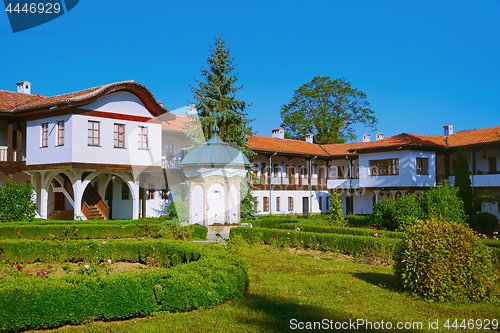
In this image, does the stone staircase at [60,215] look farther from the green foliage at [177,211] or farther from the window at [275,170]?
the window at [275,170]

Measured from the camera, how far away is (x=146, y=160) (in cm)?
2303

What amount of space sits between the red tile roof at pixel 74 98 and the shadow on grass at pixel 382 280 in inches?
630

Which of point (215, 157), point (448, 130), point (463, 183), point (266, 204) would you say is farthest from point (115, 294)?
point (448, 130)

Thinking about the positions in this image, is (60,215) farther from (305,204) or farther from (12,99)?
(305,204)

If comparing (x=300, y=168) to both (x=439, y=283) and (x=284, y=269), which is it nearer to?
(x=284, y=269)

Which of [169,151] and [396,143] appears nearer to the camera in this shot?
[169,151]

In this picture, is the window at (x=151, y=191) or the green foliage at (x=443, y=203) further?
the window at (x=151, y=191)

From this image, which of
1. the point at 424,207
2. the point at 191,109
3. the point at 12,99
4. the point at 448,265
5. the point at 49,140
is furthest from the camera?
the point at 191,109

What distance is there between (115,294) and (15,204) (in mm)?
14626

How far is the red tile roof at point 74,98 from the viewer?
66.5 ft

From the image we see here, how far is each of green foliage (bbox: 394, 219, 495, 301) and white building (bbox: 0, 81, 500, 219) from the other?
17299mm

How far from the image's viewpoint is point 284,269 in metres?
10.1

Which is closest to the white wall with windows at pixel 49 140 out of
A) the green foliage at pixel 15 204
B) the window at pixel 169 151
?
the green foliage at pixel 15 204

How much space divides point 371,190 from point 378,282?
24678mm
